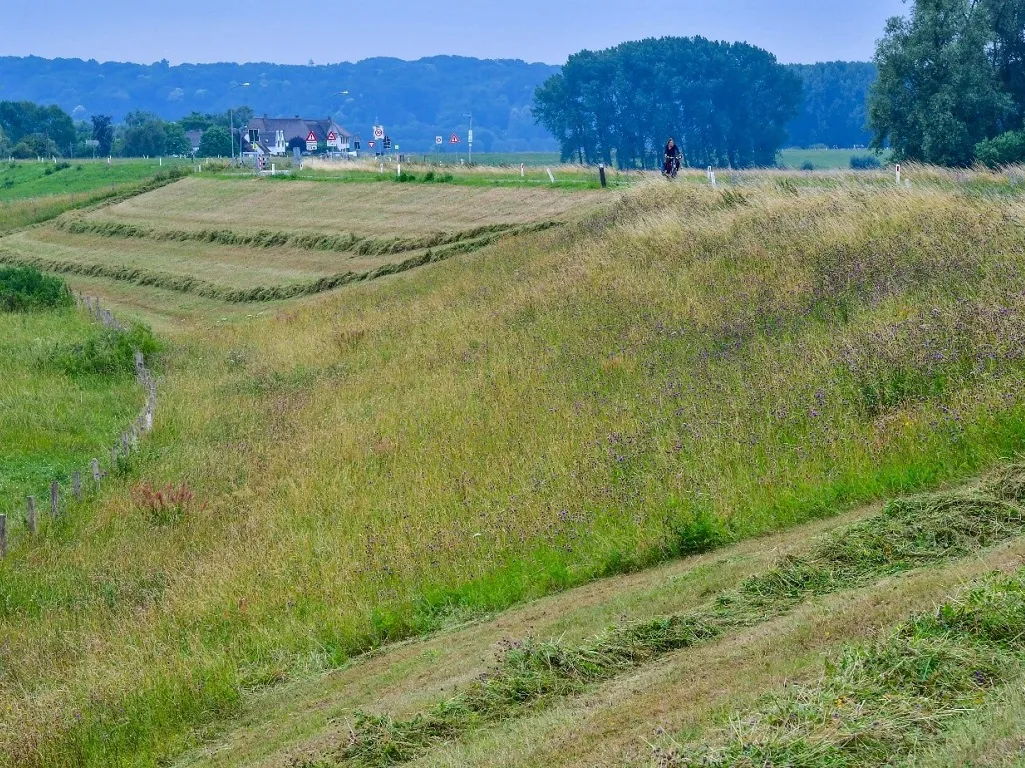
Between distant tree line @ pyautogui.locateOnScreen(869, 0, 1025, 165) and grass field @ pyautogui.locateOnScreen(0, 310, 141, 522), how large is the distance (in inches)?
1416

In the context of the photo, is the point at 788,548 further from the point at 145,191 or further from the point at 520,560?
the point at 145,191

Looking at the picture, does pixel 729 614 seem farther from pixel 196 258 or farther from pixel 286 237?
pixel 196 258

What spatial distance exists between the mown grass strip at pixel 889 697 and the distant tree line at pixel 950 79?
47.6 m

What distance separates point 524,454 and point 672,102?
343 feet

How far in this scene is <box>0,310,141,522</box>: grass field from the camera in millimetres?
20359

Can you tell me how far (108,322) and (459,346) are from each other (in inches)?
586

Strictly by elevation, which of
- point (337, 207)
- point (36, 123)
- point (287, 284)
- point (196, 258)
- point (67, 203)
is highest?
point (36, 123)

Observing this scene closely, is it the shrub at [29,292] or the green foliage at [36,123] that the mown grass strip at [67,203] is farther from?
the green foliage at [36,123]

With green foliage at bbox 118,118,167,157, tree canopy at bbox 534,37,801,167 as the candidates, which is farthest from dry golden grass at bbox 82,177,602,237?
green foliage at bbox 118,118,167,157

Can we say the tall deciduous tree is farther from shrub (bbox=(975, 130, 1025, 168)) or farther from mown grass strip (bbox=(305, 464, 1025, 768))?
mown grass strip (bbox=(305, 464, 1025, 768))

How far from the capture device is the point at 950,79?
52719 millimetres

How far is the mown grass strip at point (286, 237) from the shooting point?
138 ft

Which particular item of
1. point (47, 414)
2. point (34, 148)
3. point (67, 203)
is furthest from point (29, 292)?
point (34, 148)

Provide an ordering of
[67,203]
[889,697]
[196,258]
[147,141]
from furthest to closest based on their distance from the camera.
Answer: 1. [147,141]
2. [67,203]
3. [196,258]
4. [889,697]
